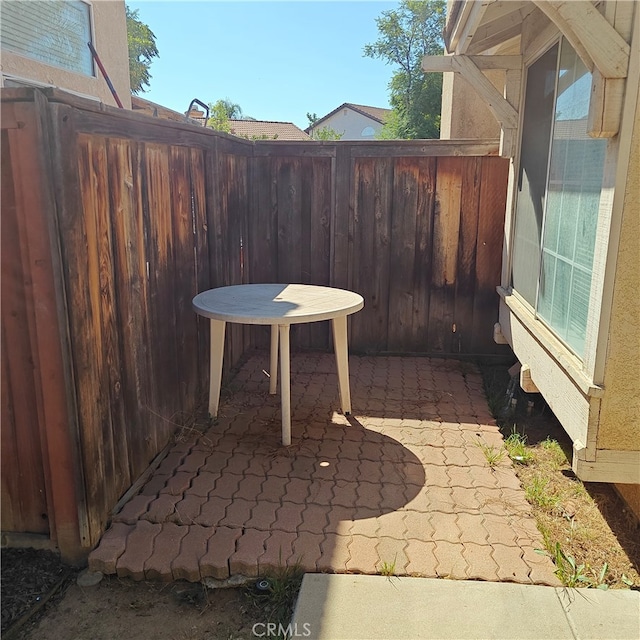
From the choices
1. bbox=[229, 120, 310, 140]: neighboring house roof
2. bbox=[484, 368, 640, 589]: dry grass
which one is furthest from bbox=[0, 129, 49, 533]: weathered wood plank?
bbox=[229, 120, 310, 140]: neighboring house roof

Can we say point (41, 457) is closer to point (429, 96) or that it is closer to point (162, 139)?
point (162, 139)

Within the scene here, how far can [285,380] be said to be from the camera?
3.41 m

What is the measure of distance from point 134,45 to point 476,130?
2541 centimetres

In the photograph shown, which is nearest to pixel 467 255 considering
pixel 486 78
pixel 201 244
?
pixel 486 78

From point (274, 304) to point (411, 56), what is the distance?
3185 centimetres

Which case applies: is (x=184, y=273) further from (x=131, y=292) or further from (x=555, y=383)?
(x=555, y=383)

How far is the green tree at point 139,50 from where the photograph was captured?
26636mm

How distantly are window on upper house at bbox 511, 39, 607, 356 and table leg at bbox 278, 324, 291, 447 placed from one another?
5.15 ft

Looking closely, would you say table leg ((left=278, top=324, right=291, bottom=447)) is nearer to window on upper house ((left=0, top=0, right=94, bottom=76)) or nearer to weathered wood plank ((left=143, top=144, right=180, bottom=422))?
weathered wood plank ((left=143, top=144, right=180, bottom=422))

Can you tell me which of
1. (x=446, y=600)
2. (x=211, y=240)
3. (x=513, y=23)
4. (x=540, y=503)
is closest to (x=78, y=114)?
(x=211, y=240)

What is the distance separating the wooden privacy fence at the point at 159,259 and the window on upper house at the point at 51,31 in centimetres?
311

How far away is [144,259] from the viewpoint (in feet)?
9.85

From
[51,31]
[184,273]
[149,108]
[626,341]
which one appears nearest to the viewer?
[626,341]

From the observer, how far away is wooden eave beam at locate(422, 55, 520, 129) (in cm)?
444
